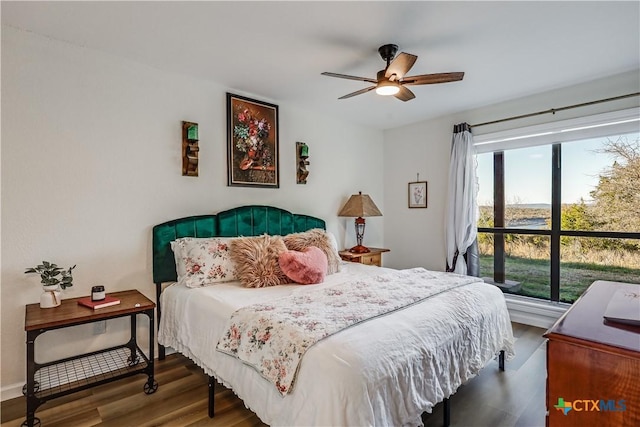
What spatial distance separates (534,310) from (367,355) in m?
3.09

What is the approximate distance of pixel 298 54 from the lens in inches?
101

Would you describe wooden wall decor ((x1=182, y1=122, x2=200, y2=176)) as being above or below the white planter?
above

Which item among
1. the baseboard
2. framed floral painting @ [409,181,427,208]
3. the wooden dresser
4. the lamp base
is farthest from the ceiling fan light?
the baseboard

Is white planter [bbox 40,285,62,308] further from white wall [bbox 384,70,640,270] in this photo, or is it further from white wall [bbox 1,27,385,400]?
white wall [bbox 384,70,640,270]

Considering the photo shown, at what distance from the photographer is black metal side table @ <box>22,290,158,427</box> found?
6.12ft

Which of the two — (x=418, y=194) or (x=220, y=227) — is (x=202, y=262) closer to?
(x=220, y=227)

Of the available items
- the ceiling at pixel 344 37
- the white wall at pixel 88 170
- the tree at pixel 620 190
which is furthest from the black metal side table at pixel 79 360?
the tree at pixel 620 190

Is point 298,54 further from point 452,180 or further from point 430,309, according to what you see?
point 452,180

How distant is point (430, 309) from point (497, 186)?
2.70 meters

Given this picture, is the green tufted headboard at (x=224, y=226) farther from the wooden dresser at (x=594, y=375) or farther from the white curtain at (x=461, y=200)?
the wooden dresser at (x=594, y=375)

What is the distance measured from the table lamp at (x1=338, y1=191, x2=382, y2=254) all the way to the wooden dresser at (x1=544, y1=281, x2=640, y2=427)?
3.02 meters

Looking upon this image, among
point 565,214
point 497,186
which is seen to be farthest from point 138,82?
point 565,214

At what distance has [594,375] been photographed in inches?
39.7

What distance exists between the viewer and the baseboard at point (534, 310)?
136 inches
